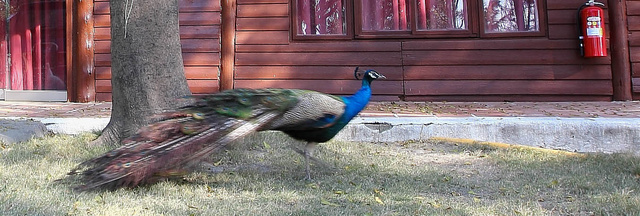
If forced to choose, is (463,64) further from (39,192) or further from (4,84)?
(4,84)

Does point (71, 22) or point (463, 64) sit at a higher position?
point (71, 22)

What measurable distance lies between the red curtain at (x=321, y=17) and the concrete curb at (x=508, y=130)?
314 cm

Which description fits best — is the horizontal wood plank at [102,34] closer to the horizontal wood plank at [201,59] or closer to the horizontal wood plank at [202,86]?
the horizontal wood plank at [201,59]

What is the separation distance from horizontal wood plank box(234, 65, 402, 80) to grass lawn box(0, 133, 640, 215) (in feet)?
10.2

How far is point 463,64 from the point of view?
8.87 meters

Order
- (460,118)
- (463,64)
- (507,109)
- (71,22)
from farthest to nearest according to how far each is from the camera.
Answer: (71,22), (463,64), (507,109), (460,118)

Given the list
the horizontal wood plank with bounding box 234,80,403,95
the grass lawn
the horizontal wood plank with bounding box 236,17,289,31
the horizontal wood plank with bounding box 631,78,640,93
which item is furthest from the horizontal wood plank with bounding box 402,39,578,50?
the grass lawn

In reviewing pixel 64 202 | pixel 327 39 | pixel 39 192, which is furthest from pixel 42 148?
pixel 327 39

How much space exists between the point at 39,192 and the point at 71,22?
658 cm

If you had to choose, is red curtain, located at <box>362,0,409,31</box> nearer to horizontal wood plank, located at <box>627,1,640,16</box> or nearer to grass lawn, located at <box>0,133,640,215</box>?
horizontal wood plank, located at <box>627,1,640,16</box>

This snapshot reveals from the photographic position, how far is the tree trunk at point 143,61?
5172 mm

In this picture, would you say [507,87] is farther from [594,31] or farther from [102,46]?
[102,46]

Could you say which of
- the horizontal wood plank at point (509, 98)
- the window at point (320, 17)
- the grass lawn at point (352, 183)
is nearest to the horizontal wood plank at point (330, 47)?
the window at point (320, 17)

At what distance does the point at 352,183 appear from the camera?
420 cm
